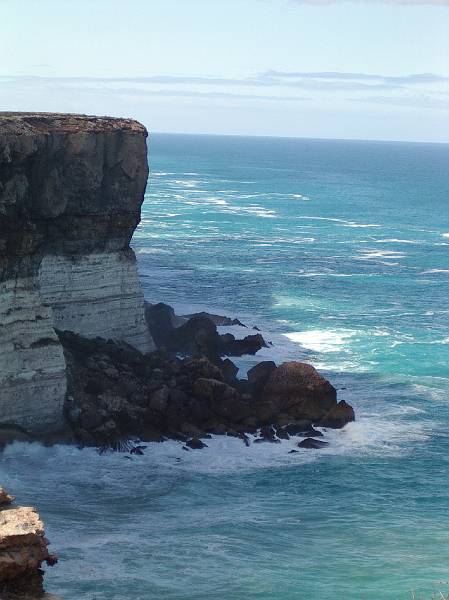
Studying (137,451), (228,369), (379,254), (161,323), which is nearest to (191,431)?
(137,451)

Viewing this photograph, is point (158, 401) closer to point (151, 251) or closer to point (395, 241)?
point (151, 251)

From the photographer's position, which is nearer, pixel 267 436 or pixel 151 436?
pixel 151 436

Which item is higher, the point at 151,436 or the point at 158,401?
the point at 158,401

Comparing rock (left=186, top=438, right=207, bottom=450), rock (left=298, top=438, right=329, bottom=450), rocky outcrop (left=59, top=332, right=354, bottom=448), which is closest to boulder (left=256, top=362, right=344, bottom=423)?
rocky outcrop (left=59, top=332, right=354, bottom=448)

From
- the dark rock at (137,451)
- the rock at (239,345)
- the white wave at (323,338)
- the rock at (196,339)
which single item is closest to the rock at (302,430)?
the dark rock at (137,451)

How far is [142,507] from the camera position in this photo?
131 ft

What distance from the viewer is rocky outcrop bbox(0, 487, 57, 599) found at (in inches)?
948

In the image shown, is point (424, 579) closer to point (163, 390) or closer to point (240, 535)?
point (240, 535)

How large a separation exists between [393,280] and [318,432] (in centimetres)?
3976

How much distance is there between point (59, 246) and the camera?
48125mm

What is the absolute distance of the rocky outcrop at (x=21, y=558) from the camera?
79.0 feet

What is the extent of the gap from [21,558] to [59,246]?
82.6 ft

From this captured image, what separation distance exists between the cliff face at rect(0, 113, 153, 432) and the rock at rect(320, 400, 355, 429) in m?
8.93

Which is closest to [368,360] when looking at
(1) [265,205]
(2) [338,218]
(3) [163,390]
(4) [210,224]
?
(3) [163,390]
